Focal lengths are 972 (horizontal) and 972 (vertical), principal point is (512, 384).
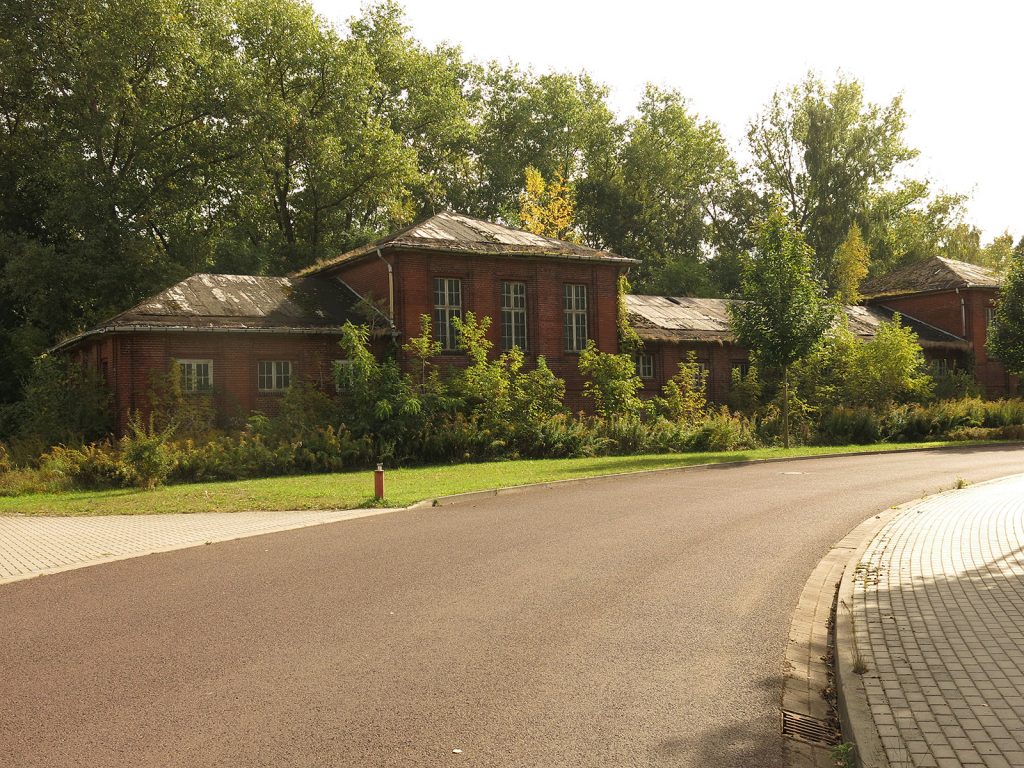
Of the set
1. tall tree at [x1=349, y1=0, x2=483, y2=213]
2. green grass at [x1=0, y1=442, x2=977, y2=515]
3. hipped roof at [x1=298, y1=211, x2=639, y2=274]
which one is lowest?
green grass at [x1=0, y1=442, x2=977, y2=515]

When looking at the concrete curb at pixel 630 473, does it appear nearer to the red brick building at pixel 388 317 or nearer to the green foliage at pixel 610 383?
the green foliage at pixel 610 383

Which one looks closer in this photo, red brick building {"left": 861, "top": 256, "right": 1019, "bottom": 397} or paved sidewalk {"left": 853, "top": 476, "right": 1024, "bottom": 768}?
paved sidewalk {"left": 853, "top": 476, "right": 1024, "bottom": 768}

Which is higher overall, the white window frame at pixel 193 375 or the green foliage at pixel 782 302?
the green foliage at pixel 782 302

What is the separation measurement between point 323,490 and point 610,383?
1447 cm

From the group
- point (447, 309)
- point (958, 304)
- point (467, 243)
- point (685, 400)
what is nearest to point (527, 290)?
point (467, 243)

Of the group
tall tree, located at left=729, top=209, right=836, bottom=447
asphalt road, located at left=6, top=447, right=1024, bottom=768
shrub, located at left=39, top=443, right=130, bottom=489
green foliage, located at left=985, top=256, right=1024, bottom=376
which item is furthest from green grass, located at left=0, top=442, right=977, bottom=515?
green foliage, located at left=985, top=256, right=1024, bottom=376

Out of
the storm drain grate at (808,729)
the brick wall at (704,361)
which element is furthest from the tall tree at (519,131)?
the storm drain grate at (808,729)

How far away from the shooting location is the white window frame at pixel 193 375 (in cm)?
2828

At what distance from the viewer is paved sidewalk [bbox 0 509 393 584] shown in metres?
12.0

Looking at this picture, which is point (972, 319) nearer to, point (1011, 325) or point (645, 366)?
point (1011, 325)

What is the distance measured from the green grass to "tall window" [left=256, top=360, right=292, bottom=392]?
259 inches

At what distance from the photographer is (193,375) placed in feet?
93.6

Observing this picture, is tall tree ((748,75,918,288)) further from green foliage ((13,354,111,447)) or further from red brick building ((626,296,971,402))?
green foliage ((13,354,111,447))

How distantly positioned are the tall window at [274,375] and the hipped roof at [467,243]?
16.1 feet
